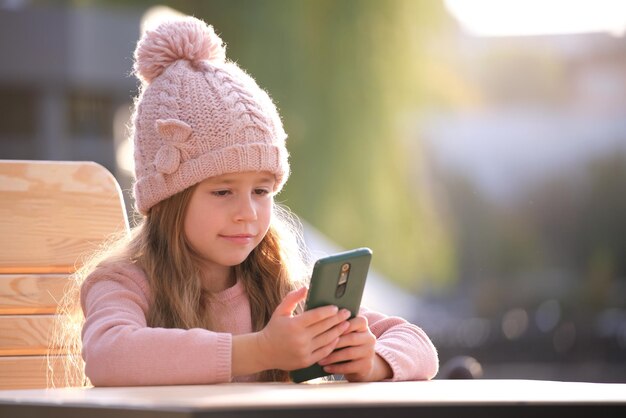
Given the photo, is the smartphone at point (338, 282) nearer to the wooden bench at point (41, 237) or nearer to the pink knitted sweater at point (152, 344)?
the pink knitted sweater at point (152, 344)

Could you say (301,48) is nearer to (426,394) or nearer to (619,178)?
(619,178)

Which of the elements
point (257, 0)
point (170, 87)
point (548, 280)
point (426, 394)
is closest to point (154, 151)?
point (170, 87)

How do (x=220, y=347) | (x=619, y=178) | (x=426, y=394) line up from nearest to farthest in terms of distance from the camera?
(x=426, y=394), (x=220, y=347), (x=619, y=178)

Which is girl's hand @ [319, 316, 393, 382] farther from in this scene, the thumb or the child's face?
the child's face

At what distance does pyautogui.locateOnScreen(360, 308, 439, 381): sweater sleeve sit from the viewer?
1885 mm

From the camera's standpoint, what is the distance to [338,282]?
5.58 feet

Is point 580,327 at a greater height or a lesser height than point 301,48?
lesser

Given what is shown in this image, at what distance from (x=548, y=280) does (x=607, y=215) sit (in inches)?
85.1

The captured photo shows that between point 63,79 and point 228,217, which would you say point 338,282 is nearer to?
point 228,217

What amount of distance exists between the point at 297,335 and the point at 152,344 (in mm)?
204

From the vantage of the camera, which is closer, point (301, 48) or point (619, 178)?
point (301, 48)

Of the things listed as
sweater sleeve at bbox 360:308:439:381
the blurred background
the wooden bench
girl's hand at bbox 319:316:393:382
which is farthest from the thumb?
the blurred background

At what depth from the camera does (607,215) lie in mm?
18172

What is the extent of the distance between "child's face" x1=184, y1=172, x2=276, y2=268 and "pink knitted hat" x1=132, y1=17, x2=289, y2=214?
0.10ft
